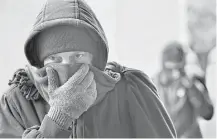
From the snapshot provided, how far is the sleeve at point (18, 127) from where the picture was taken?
0.64 m

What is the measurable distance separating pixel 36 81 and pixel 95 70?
102 millimetres

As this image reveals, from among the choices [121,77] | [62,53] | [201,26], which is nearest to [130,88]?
[121,77]

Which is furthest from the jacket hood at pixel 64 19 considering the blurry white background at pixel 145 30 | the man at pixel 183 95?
the man at pixel 183 95

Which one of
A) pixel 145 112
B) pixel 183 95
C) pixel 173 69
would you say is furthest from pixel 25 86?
pixel 173 69

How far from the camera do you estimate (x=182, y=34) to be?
2844 mm

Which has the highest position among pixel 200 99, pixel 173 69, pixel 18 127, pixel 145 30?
pixel 18 127

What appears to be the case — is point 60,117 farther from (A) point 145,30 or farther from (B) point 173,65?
(A) point 145,30

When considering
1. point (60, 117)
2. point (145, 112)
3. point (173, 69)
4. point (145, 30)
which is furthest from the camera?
point (145, 30)

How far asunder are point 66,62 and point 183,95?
1.61 meters

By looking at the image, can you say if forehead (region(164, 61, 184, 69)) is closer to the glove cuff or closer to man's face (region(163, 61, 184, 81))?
man's face (region(163, 61, 184, 81))

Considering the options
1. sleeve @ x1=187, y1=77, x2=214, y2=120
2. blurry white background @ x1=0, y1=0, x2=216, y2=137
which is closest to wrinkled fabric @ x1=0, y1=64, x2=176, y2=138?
blurry white background @ x1=0, y1=0, x2=216, y2=137

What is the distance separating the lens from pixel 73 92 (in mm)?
650

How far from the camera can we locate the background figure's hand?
0.64 m

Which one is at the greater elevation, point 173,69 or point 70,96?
point 70,96
